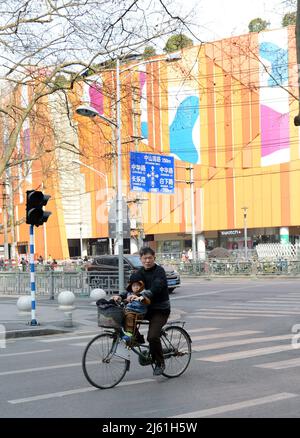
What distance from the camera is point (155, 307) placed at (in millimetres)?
7547

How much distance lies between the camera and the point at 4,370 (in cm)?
863

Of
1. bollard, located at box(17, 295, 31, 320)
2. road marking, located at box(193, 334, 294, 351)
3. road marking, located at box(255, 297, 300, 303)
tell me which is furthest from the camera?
road marking, located at box(255, 297, 300, 303)

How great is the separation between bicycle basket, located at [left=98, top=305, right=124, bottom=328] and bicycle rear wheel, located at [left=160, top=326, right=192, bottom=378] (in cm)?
76

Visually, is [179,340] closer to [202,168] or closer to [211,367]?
[211,367]

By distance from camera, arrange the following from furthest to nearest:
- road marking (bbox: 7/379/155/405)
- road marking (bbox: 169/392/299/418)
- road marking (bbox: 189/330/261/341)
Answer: road marking (bbox: 189/330/261/341), road marking (bbox: 7/379/155/405), road marking (bbox: 169/392/299/418)

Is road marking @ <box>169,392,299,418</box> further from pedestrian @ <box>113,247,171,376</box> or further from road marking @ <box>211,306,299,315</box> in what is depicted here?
road marking @ <box>211,306,299,315</box>

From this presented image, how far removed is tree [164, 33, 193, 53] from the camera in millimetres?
12125

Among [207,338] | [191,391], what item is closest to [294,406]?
[191,391]

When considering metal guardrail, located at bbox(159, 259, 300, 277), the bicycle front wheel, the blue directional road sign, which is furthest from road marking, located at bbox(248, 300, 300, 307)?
metal guardrail, located at bbox(159, 259, 300, 277)

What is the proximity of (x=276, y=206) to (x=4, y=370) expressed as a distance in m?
48.1

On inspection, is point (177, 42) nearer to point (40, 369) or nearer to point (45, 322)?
point (45, 322)

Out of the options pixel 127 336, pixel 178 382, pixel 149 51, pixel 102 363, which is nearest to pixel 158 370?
pixel 178 382

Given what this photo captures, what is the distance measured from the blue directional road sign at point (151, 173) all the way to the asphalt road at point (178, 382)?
11396mm

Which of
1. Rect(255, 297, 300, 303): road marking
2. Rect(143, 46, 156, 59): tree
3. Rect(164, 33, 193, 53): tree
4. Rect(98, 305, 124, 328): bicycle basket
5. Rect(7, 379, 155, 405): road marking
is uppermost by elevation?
Rect(143, 46, 156, 59): tree
